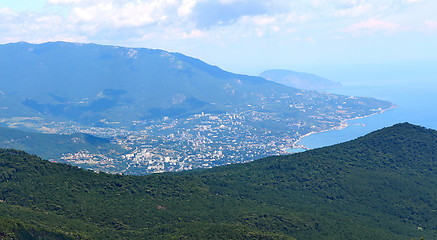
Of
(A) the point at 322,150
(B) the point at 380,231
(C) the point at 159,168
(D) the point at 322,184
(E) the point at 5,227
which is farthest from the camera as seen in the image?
(C) the point at 159,168

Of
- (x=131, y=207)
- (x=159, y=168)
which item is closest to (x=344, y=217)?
(x=131, y=207)

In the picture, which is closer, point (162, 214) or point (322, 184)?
point (162, 214)

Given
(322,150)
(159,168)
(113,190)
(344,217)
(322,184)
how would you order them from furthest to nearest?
(159,168)
(322,150)
(322,184)
(113,190)
(344,217)

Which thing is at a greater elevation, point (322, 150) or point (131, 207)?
point (322, 150)

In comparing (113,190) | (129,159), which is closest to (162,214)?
(113,190)

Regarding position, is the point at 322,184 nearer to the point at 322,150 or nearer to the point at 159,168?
the point at 322,150

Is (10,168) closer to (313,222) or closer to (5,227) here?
(5,227)
